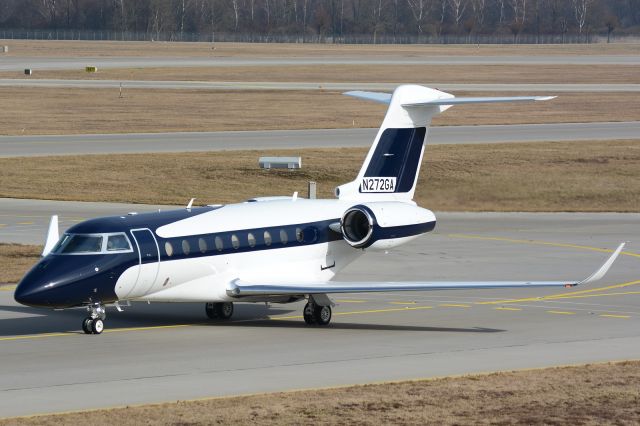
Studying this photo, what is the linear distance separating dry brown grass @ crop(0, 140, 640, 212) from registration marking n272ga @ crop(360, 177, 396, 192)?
20.5 m

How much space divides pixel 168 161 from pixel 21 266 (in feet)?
90.5

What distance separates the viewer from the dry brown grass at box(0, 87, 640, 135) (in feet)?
291

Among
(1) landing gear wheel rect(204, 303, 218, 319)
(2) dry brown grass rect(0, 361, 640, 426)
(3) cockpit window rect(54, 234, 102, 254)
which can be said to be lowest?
(1) landing gear wheel rect(204, 303, 218, 319)

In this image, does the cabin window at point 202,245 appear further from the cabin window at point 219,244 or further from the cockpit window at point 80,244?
the cockpit window at point 80,244

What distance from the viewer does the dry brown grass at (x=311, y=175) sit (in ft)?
200

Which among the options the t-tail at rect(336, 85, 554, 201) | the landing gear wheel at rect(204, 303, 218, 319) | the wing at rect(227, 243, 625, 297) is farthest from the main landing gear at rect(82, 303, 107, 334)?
the t-tail at rect(336, 85, 554, 201)

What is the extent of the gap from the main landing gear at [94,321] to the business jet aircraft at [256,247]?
1.1 inches

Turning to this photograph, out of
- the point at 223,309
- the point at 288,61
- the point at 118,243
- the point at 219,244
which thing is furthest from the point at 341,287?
the point at 288,61

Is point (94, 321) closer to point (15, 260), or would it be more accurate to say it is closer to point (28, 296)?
point (28, 296)

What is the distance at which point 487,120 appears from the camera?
310 feet

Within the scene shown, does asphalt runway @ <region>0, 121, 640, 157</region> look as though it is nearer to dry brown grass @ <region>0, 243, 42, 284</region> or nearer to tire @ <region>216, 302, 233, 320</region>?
dry brown grass @ <region>0, 243, 42, 284</region>

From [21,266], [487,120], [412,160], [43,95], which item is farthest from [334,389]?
[43,95]

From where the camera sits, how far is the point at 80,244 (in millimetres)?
29531

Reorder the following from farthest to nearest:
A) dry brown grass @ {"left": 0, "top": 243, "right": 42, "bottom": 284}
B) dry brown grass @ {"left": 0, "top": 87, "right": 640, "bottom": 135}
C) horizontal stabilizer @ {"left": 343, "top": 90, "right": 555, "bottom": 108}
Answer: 1. dry brown grass @ {"left": 0, "top": 87, "right": 640, "bottom": 135}
2. dry brown grass @ {"left": 0, "top": 243, "right": 42, "bottom": 284}
3. horizontal stabilizer @ {"left": 343, "top": 90, "right": 555, "bottom": 108}
